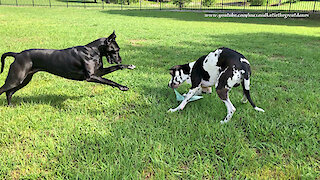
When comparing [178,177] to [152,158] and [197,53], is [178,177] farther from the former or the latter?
[197,53]

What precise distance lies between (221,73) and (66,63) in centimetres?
214

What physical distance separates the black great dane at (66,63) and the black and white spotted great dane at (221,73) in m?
1.02

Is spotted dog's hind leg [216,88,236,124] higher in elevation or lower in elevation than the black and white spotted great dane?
Answer: lower

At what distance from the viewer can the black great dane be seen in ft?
10.1

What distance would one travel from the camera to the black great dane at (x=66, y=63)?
121 inches

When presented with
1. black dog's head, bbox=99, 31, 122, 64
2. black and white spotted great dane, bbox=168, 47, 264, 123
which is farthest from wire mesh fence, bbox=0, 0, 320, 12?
black dog's head, bbox=99, 31, 122, 64

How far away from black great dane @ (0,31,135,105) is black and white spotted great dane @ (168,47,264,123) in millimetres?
1015

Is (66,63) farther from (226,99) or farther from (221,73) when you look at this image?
(226,99)

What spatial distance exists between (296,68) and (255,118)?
3475 mm

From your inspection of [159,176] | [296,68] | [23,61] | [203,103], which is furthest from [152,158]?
[296,68]

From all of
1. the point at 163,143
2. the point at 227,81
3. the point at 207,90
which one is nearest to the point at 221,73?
the point at 227,81

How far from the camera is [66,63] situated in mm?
3201

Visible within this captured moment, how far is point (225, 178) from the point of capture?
2.10 metres

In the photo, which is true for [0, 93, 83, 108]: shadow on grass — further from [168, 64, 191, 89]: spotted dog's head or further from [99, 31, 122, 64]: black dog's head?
[168, 64, 191, 89]: spotted dog's head
